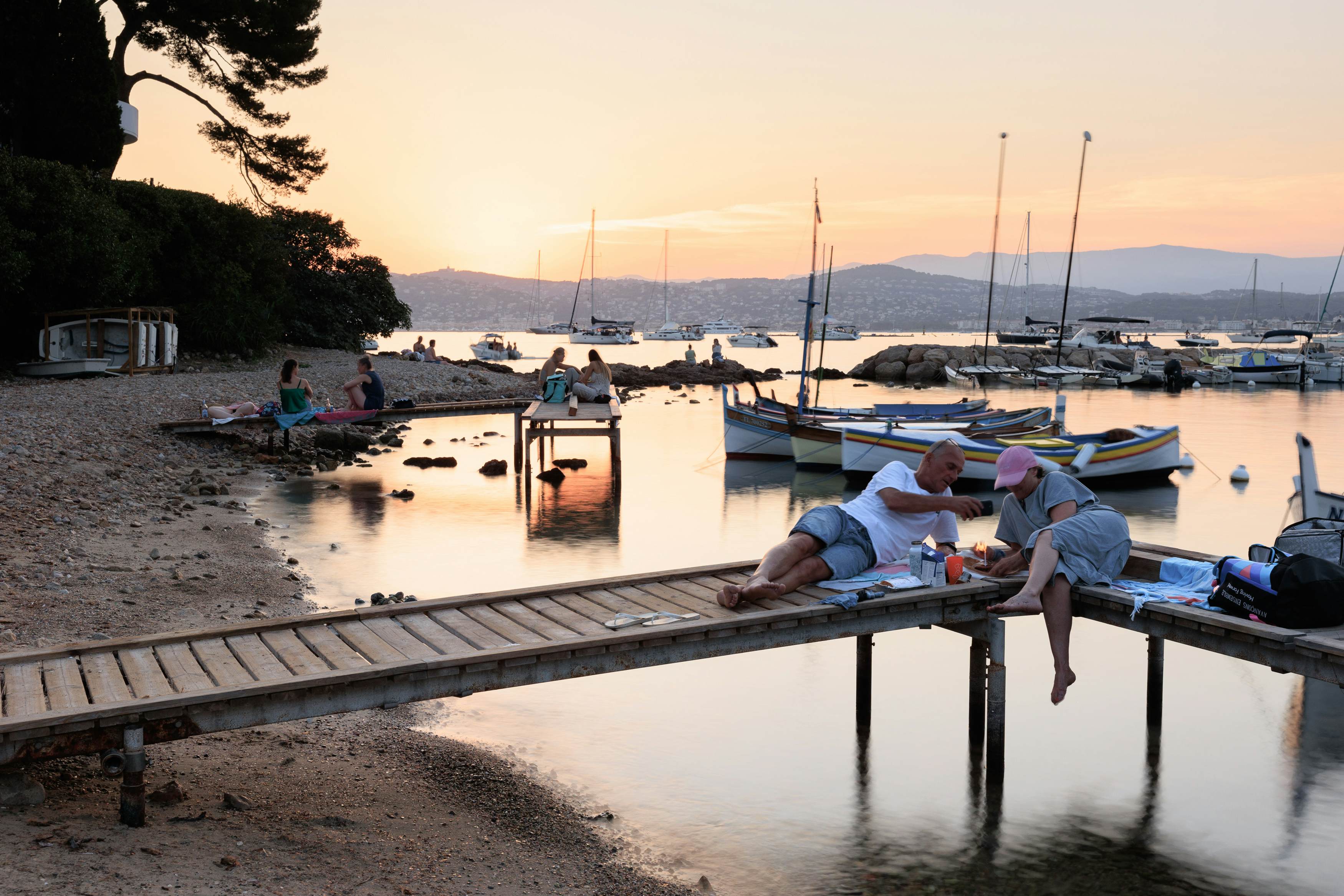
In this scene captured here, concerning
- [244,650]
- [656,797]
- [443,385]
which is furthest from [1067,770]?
[443,385]

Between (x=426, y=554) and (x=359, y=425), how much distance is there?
13.2 m

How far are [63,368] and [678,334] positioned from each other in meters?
128

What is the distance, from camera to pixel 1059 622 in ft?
23.1

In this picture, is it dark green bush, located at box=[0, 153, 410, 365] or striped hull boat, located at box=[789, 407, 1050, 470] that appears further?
dark green bush, located at box=[0, 153, 410, 365]

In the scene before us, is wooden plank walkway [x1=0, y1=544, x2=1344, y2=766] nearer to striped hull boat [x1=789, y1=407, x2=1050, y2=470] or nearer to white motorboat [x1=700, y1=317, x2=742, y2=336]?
striped hull boat [x1=789, y1=407, x2=1050, y2=470]

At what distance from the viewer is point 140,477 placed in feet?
53.9

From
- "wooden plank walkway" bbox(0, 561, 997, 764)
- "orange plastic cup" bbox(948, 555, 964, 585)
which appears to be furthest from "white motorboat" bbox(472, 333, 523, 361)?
"orange plastic cup" bbox(948, 555, 964, 585)

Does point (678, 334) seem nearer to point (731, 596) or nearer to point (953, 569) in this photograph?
point (953, 569)

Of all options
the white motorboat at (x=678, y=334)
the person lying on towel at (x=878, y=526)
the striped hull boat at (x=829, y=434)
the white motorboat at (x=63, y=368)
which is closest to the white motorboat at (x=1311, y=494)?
the person lying on towel at (x=878, y=526)

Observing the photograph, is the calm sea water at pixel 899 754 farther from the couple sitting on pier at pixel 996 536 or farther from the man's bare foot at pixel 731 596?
the man's bare foot at pixel 731 596

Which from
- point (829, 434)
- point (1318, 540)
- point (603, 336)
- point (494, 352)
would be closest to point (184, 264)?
point (829, 434)

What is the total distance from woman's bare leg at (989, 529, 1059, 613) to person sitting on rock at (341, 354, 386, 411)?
1635cm

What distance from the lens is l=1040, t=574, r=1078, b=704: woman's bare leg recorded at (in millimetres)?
6906

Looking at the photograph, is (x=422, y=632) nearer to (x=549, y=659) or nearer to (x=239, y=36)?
(x=549, y=659)
